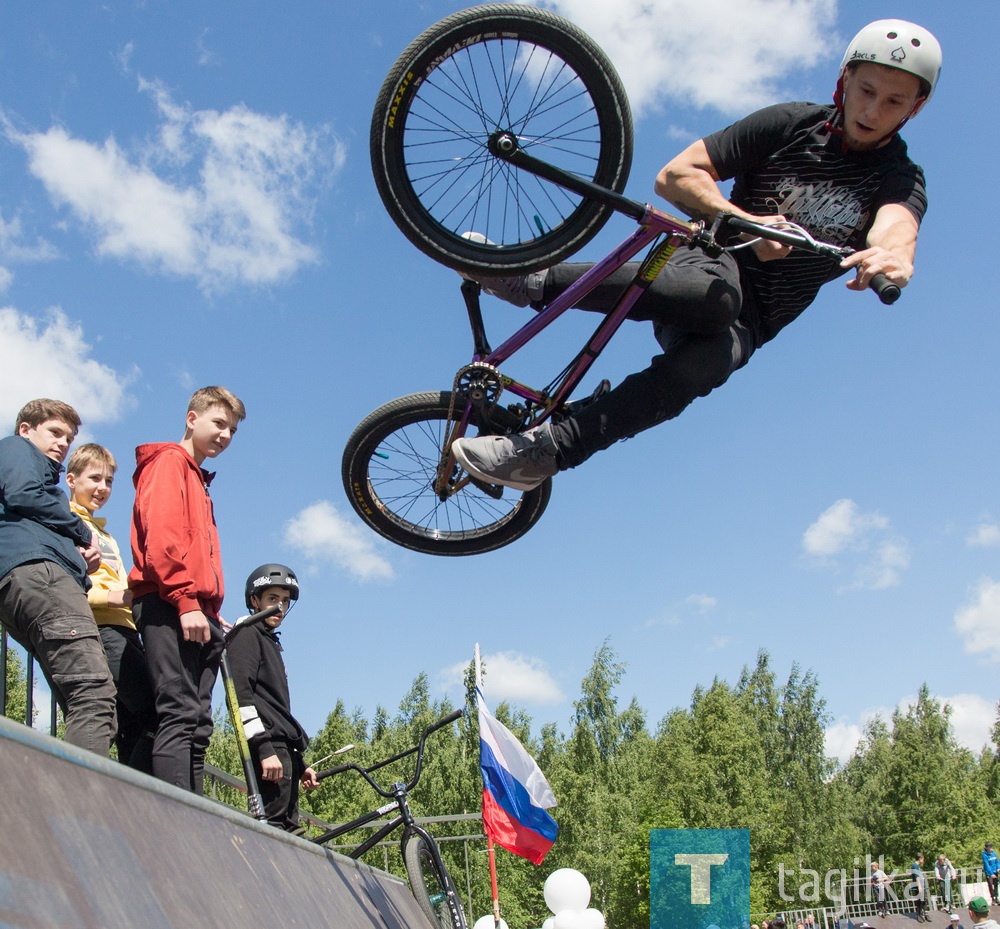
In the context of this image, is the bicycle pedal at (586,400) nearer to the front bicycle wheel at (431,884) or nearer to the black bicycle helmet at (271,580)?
the black bicycle helmet at (271,580)

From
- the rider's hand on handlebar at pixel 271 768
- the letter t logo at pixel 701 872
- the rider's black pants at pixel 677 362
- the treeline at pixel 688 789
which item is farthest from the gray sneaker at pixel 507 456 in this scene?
the treeline at pixel 688 789

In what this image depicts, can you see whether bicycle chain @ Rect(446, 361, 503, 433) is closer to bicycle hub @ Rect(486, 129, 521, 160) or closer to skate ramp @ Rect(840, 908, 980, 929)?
bicycle hub @ Rect(486, 129, 521, 160)

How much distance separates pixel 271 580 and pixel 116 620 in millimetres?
1038

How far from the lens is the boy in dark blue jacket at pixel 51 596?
339 cm

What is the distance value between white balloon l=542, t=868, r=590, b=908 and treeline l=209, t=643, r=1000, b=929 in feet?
63.5

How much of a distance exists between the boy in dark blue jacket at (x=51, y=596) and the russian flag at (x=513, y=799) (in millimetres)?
6066

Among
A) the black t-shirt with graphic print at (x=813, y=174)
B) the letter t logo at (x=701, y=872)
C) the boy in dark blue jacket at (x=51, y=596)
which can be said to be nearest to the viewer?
the boy in dark blue jacket at (x=51, y=596)

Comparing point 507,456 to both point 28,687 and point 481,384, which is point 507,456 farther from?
point 28,687

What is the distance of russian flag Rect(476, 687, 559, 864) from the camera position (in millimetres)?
9117

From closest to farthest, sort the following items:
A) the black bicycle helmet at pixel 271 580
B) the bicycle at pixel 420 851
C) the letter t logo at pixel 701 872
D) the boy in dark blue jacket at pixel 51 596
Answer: the boy in dark blue jacket at pixel 51 596
the bicycle at pixel 420 851
the black bicycle helmet at pixel 271 580
the letter t logo at pixel 701 872

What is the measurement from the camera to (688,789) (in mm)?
35562

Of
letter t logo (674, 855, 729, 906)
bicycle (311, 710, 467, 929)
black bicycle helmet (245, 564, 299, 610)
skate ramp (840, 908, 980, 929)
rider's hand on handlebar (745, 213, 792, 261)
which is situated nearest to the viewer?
rider's hand on handlebar (745, 213, 792, 261)

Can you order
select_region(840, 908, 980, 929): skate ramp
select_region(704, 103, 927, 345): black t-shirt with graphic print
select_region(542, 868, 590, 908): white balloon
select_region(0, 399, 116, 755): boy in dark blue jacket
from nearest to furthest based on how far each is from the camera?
select_region(0, 399, 116, 755): boy in dark blue jacket, select_region(704, 103, 927, 345): black t-shirt with graphic print, select_region(542, 868, 590, 908): white balloon, select_region(840, 908, 980, 929): skate ramp

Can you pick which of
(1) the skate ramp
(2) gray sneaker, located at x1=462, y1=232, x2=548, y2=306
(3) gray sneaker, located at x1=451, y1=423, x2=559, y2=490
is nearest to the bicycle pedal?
(3) gray sneaker, located at x1=451, y1=423, x2=559, y2=490
